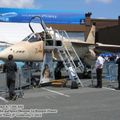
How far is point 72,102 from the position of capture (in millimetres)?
16469

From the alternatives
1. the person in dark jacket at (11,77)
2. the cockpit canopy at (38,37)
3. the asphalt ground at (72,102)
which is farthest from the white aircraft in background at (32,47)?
the person in dark jacket at (11,77)

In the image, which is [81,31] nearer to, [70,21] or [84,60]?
[70,21]

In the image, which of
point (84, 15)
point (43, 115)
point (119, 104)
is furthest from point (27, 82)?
point (84, 15)

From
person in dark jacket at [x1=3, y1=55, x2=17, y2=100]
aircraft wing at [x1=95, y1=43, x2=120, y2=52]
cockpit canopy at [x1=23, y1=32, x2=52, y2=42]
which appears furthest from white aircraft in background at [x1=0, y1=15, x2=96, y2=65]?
aircraft wing at [x1=95, y1=43, x2=120, y2=52]

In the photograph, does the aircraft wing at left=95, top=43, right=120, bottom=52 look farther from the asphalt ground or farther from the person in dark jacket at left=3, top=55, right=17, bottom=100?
the person in dark jacket at left=3, top=55, right=17, bottom=100

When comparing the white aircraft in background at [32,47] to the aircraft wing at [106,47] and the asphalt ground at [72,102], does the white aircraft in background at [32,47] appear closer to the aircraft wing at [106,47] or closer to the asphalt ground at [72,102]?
the asphalt ground at [72,102]

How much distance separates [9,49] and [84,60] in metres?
8.48

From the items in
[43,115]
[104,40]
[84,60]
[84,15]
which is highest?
[84,15]

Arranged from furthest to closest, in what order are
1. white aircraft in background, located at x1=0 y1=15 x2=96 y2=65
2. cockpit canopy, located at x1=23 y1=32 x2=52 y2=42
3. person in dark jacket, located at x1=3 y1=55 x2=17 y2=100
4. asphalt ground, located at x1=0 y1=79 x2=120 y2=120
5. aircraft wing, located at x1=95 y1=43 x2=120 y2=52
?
aircraft wing, located at x1=95 y1=43 x2=120 y2=52
cockpit canopy, located at x1=23 y1=32 x2=52 y2=42
white aircraft in background, located at x1=0 y1=15 x2=96 y2=65
person in dark jacket, located at x1=3 y1=55 x2=17 y2=100
asphalt ground, located at x1=0 y1=79 x2=120 y2=120

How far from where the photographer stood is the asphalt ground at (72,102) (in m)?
13.4

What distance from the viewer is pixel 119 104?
15883mm

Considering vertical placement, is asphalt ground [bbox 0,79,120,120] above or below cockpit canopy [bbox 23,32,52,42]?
below

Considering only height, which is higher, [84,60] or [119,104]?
[84,60]

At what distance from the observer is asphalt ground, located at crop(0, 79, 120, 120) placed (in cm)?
1337
